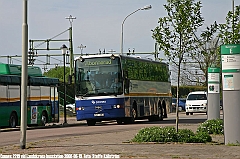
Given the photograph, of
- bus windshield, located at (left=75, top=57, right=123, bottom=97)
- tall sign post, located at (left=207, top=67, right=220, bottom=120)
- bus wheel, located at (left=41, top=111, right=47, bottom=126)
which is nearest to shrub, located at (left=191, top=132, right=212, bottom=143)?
tall sign post, located at (left=207, top=67, right=220, bottom=120)

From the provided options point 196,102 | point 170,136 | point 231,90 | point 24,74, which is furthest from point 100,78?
point 196,102

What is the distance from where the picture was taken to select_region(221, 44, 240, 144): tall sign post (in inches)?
715

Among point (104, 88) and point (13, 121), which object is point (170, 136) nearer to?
point (13, 121)

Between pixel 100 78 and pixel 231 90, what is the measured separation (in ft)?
55.2

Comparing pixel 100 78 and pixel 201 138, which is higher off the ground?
pixel 100 78

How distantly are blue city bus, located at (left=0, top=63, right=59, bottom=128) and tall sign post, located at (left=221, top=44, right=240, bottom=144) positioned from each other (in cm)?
1543

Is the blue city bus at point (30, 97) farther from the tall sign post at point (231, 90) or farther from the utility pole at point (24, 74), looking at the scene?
the tall sign post at point (231, 90)

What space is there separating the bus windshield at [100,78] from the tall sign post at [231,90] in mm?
16603

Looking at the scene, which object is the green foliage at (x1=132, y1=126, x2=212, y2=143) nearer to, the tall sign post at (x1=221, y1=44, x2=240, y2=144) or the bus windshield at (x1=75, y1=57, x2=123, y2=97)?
the tall sign post at (x1=221, y1=44, x2=240, y2=144)

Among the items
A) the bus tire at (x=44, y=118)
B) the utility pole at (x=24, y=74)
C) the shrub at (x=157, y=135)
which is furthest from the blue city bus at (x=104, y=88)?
the utility pole at (x=24, y=74)

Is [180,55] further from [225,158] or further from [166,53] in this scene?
[225,158]

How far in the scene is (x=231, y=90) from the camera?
59.9ft

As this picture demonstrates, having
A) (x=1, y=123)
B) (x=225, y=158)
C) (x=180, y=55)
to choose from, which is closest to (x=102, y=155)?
(x=225, y=158)

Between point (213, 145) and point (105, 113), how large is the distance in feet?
56.2
